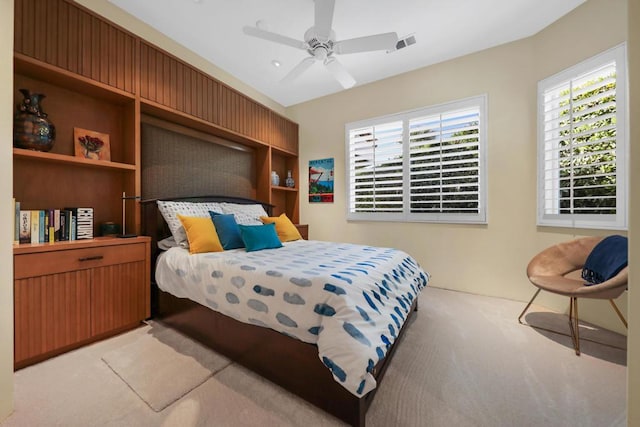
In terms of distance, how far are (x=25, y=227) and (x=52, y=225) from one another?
0.13 meters

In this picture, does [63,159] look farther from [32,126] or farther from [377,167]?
[377,167]

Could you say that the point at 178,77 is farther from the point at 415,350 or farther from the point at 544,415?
the point at 544,415

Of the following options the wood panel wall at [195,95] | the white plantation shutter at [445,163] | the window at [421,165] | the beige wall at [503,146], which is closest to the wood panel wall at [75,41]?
the wood panel wall at [195,95]

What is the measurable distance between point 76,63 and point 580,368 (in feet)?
13.9

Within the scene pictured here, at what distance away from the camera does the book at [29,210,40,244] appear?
1.78 meters

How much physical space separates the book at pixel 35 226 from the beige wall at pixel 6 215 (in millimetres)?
713

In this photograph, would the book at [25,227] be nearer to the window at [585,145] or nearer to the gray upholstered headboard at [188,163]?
the gray upholstered headboard at [188,163]

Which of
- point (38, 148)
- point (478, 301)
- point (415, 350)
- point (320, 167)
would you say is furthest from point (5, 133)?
point (478, 301)

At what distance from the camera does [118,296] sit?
2.06 metres

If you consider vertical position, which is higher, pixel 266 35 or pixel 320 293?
pixel 266 35

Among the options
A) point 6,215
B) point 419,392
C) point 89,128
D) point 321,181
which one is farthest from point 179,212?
point 419,392

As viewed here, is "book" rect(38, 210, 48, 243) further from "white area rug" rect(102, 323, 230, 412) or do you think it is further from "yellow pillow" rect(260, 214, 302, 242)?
"yellow pillow" rect(260, 214, 302, 242)

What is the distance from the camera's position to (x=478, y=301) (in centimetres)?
283

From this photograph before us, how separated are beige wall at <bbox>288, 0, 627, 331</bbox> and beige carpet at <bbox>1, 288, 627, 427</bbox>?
99 centimetres
